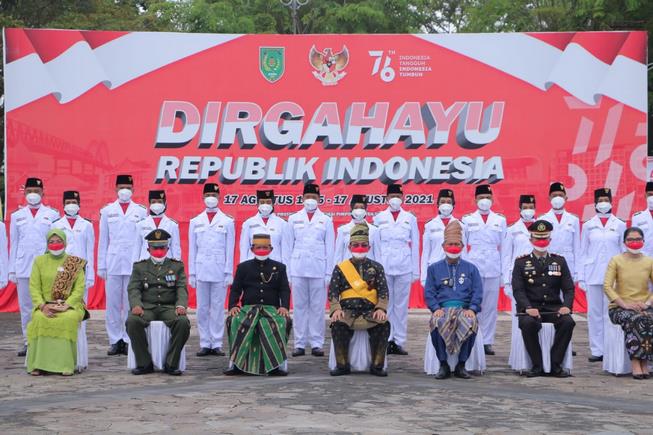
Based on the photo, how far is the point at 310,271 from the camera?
1230 centimetres

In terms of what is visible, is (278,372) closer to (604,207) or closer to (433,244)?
(433,244)

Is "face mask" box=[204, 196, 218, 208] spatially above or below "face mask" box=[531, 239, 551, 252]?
above

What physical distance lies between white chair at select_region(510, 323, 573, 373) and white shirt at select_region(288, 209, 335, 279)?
255 centimetres

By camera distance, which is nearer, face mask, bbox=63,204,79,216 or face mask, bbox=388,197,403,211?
face mask, bbox=63,204,79,216

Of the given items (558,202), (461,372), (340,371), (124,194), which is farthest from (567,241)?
(124,194)

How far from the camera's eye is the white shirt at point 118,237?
12.3 m

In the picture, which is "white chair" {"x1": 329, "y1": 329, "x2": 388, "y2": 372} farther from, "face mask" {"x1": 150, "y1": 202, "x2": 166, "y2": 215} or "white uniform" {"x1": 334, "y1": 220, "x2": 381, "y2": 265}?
"face mask" {"x1": 150, "y1": 202, "x2": 166, "y2": 215}

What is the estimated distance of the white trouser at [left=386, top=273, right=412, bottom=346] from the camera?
1217 centimetres

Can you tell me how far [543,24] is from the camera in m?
27.9

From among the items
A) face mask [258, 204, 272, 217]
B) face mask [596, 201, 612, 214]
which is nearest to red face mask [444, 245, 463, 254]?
face mask [596, 201, 612, 214]

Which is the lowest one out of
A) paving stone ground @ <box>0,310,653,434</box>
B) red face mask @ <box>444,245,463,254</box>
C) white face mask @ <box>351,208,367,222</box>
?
paving stone ground @ <box>0,310,653,434</box>

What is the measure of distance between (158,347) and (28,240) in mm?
2771

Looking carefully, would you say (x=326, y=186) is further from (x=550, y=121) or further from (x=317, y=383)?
(x=317, y=383)

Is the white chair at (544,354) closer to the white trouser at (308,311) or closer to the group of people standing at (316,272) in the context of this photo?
the group of people standing at (316,272)
